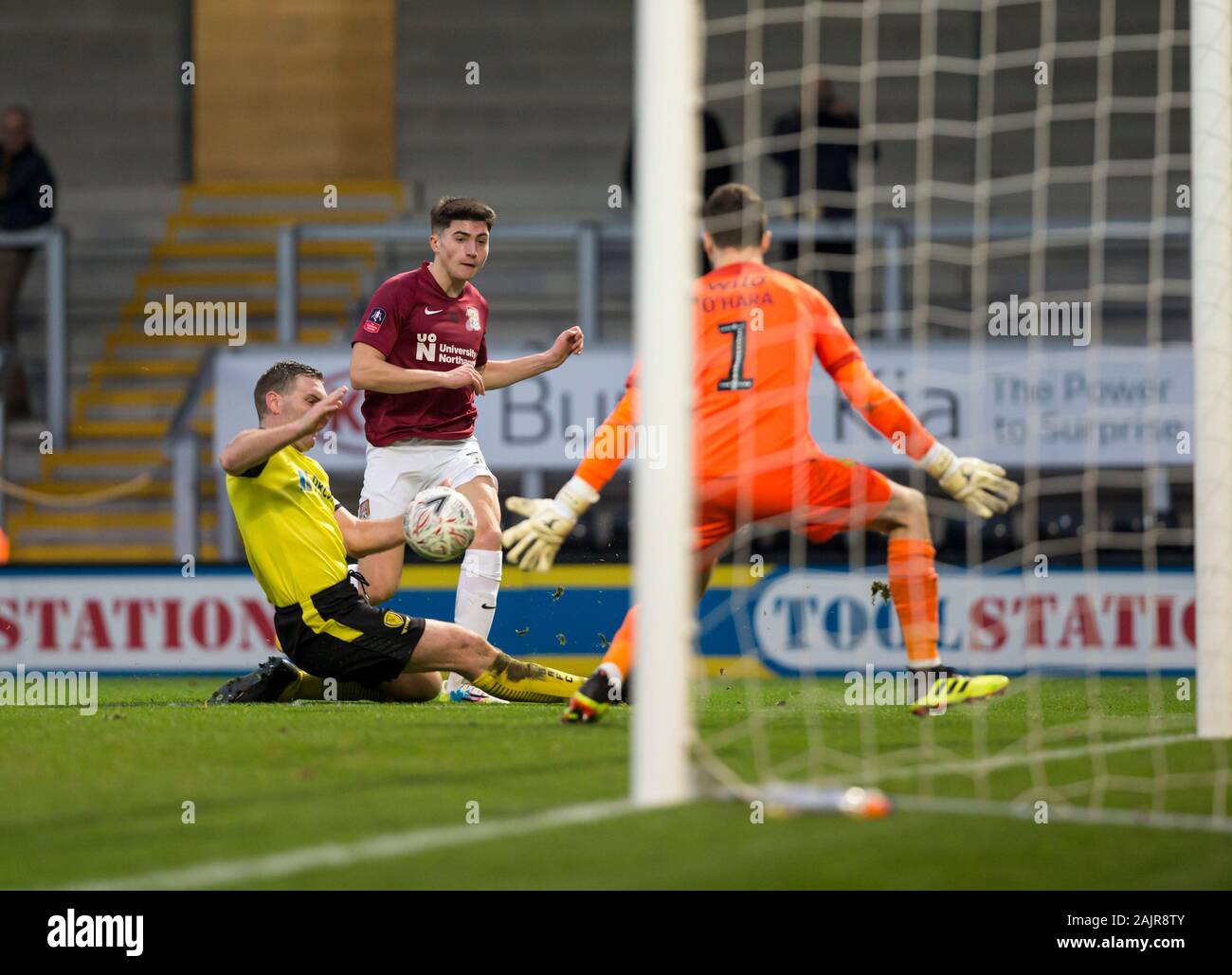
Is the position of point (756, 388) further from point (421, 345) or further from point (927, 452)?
point (421, 345)

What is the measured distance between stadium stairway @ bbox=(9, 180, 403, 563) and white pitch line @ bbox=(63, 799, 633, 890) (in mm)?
8588

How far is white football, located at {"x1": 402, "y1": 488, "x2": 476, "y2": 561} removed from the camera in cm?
700

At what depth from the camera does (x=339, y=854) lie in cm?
379

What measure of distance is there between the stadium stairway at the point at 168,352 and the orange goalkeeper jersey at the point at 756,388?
21.6 ft

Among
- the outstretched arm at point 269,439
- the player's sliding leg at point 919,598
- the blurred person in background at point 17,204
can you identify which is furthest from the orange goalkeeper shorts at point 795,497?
the blurred person in background at point 17,204

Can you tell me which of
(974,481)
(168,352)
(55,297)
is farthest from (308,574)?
(168,352)

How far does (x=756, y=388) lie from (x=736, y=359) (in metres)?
0.13

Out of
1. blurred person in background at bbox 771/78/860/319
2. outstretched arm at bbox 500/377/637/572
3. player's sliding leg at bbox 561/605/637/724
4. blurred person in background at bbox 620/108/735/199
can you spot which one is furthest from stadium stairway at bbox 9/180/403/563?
player's sliding leg at bbox 561/605/637/724

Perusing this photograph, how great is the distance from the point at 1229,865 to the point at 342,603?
141 inches

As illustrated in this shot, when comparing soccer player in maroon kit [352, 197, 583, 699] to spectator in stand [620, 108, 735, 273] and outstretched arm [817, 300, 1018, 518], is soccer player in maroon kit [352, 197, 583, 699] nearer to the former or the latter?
outstretched arm [817, 300, 1018, 518]

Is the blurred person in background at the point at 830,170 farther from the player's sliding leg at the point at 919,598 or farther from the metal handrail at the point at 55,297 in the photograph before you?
the player's sliding leg at the point at 919,598

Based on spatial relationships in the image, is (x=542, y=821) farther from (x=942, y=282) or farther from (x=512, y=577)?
(x=942, y=282)

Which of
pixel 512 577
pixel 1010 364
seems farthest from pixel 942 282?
pixel 512 577

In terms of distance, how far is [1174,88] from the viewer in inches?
676
